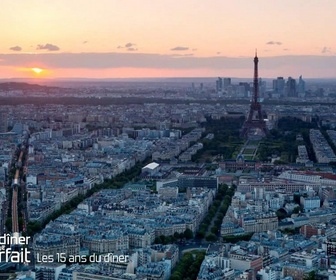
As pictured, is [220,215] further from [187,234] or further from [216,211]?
[187,234]

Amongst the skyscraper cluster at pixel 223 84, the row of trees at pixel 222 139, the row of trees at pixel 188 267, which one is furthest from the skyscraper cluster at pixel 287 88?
the row of trees at pixel 188 267

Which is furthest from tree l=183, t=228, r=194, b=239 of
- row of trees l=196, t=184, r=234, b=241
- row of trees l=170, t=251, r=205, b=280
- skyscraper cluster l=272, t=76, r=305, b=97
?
skyscraper cluster l=272, t=76, r=305, b=97

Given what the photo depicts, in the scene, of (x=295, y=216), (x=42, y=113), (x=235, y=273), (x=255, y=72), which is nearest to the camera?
(x=235, y=273)

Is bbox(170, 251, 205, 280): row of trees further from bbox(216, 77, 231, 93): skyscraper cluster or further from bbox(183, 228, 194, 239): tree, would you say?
bbox(216, 77, 231, 93): skyscraper cluster

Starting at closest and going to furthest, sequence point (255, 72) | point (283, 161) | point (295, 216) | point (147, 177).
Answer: point (295, 216) < point (147, 177) < point (283, 161) < point (255, 72)

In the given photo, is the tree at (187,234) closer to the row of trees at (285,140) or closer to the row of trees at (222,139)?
the row of trees at (285,140)

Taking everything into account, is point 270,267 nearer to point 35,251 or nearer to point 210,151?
point 35,251

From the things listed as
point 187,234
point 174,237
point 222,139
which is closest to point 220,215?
point 187,234

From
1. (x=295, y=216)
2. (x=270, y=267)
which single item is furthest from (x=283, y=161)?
(x=270, y=267)

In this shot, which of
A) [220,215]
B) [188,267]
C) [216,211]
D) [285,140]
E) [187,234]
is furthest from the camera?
[285,140]
